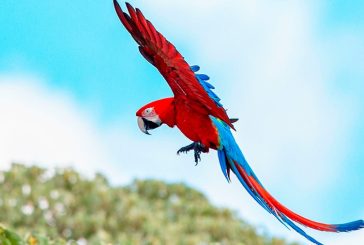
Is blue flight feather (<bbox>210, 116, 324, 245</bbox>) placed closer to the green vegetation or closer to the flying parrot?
the flying parrot

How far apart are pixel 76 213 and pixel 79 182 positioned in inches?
26.4

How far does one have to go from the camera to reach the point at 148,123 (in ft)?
5.82

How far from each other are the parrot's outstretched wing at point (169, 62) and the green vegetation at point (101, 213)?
416cm

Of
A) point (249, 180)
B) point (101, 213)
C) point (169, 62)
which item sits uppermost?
point (101, 213)

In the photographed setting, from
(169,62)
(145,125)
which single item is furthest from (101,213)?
(169,62)

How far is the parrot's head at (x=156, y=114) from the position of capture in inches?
67.5

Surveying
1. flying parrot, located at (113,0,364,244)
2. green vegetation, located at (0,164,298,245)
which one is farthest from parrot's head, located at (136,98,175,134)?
green vegetation, located at (0,164,298,245)

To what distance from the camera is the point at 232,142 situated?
1.74 metres

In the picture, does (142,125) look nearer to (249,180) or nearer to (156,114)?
(156,114)

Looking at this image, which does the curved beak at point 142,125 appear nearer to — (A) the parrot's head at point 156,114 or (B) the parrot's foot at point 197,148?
(A) the parrot's head at point 156,114

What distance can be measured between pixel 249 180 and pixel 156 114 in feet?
0.80

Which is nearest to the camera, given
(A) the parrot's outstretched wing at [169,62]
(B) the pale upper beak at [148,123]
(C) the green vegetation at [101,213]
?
(A) the parrot's outstretched wing at [169,62]

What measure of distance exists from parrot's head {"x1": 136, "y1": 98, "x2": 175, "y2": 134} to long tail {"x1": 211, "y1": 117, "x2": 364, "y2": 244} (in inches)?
3.6

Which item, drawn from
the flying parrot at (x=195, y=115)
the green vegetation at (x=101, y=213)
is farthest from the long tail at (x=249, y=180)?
the green vegetation at (x=101, y=213)
